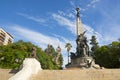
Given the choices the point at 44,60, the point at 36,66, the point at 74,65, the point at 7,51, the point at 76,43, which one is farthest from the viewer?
the point at 44,60

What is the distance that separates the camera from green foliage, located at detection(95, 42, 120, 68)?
48188 millimetres

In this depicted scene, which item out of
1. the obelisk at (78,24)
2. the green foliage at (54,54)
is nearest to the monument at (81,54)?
the obelisk at (78,24)

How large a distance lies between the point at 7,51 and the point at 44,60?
779 cm

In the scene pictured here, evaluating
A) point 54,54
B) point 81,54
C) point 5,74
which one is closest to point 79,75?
point 5,74

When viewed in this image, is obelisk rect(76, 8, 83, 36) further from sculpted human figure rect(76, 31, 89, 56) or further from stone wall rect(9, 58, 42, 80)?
stone wall rect(9, 58, 42, 80)

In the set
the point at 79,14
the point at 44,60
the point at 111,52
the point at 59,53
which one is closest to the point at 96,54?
the point at 111,52

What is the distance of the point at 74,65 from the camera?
→ 97.3 ft

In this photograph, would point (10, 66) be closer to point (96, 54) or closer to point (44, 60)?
point (44, 60)

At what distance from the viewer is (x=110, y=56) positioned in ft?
159

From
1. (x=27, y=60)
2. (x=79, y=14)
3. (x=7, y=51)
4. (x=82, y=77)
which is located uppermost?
(x=79, y=14)

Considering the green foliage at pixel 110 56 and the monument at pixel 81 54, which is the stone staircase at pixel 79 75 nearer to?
the monument at pixel 81 54

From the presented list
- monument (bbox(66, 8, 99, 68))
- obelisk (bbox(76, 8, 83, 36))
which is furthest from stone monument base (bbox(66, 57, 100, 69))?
obelisk (bbox(76, 8, 83, 36))

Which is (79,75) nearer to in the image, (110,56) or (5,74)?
(5,74)

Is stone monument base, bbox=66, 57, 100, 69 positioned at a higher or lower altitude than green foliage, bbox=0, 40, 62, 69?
lower
